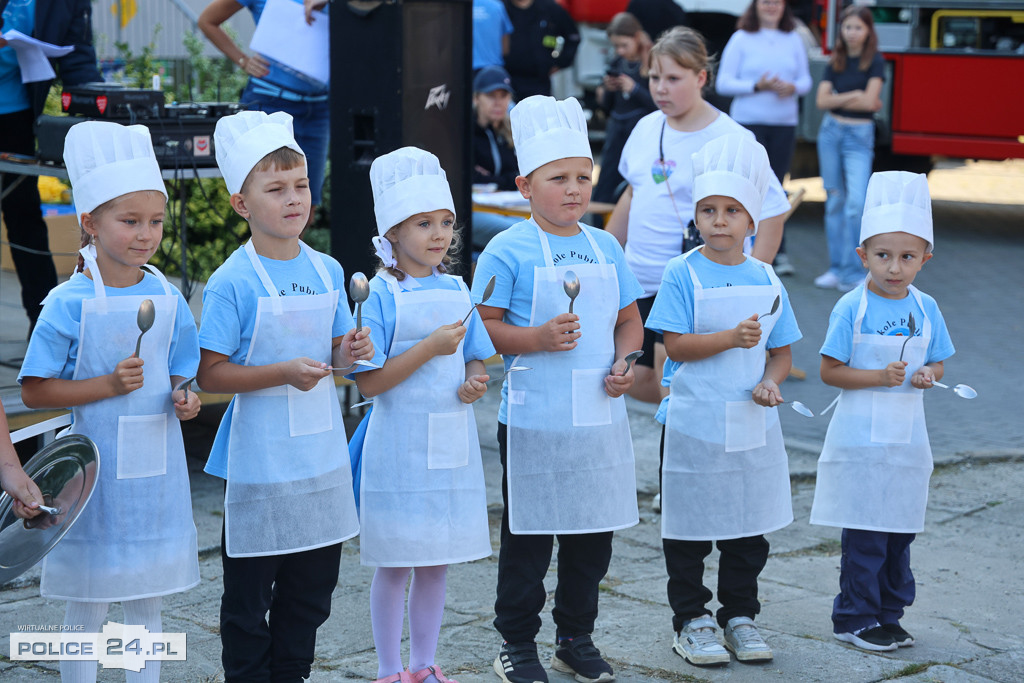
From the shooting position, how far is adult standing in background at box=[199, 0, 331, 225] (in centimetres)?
619

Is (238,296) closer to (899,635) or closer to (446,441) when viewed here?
(446,441)

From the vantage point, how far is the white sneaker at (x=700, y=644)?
12.8 feet

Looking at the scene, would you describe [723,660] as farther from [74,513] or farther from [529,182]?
[74,513]

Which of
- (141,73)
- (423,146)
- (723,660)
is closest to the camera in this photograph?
(723,660)

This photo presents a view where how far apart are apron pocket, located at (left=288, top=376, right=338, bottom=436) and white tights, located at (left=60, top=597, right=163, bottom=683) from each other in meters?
0.57

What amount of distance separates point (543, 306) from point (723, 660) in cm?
120

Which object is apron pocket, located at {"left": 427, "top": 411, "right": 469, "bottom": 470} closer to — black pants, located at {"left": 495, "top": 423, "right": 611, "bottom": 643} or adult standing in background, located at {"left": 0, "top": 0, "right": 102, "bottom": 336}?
black pants, located at {"left": 495, "top": 423, "right": 611, "bottom": 643}

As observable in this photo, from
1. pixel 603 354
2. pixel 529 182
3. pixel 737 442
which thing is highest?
pixel 529 182

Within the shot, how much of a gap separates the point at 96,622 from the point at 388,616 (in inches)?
30.0

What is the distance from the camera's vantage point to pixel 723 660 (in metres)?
3.91

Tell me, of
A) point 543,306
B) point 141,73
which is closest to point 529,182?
point 543,306

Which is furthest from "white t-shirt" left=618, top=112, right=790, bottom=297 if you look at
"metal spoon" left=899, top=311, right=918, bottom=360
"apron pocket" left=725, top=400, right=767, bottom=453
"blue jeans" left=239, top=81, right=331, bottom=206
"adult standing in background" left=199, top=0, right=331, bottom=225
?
"blue jeans" left=239, top=81, right=331, bottom=206

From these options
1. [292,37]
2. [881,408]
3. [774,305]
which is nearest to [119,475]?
[774,305]

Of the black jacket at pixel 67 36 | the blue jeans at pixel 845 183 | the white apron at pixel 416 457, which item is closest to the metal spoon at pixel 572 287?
the white apron at pixel 416 457
